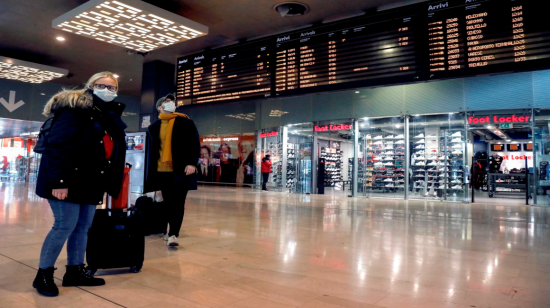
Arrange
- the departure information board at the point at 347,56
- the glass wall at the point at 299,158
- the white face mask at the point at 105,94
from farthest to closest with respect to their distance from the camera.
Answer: the glass wall at the point at 299,158, the departure information board at the point at 347,56, the white face mask at the point at 105,94

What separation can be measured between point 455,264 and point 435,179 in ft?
31.6

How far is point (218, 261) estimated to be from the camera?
9.67ft

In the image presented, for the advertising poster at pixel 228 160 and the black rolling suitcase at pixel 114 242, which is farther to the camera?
the advertising poster at pixel 228 160

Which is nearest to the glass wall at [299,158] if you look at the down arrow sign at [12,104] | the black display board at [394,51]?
the black display board at [394,51]

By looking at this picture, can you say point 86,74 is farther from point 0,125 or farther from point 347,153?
point 347,153

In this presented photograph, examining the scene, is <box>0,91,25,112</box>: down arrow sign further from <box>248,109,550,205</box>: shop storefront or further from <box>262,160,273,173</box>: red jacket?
<box>262,160,273,173</box>: red jacket

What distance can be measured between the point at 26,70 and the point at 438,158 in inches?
475

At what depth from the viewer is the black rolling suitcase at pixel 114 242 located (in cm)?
254

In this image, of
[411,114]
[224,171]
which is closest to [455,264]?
[411,114]

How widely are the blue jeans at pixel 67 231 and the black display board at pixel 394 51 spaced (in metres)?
4.35

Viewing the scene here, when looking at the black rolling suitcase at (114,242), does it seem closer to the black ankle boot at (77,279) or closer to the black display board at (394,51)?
the black ankle boot at (77,279)

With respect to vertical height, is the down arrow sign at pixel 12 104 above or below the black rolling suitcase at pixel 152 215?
above

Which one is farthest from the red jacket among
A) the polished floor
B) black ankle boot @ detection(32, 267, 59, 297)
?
black ankle boot @ detection(32, 267, 59, 297)

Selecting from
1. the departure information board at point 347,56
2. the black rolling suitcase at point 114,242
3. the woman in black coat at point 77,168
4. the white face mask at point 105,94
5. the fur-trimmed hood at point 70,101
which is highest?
the departure information board at point 347,56
